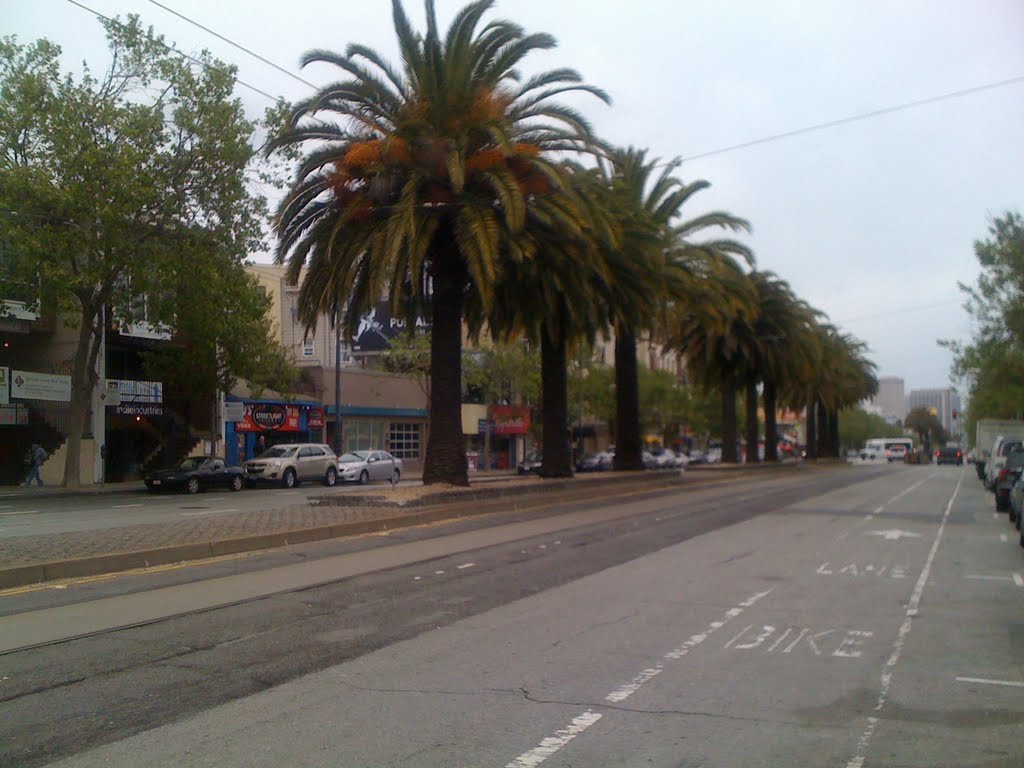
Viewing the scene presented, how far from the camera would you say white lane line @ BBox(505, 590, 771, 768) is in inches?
227

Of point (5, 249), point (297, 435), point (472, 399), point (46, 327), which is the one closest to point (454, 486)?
point (5, 249)

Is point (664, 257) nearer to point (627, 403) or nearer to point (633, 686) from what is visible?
point (627, 403)

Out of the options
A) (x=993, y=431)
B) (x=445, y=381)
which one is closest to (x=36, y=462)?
(x=445, y=381)

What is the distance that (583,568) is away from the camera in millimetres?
13758

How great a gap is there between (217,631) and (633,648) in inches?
150

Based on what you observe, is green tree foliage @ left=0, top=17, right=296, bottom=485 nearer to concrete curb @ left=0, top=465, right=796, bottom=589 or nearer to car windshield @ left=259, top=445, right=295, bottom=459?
car windshield @ left=259, top=445, right=295, bottom=459

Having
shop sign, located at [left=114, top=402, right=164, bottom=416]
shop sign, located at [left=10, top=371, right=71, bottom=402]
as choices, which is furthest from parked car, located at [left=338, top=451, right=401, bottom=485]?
shop sign, located at [left=10, top=371, right=71, bottom=402]

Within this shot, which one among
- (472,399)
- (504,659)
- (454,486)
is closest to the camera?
(504,659)

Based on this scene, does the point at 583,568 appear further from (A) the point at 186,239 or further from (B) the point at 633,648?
(A) the point at 186,239

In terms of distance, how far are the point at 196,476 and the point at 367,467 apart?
901 cm

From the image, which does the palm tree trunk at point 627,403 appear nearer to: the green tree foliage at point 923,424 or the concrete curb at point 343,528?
the concrete curb at point 343,528

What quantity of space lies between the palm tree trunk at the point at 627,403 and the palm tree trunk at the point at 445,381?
11175 millimetres

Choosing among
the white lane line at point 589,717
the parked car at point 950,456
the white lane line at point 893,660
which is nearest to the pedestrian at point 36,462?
the white lane line at point 893,660

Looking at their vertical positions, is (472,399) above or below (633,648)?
above
